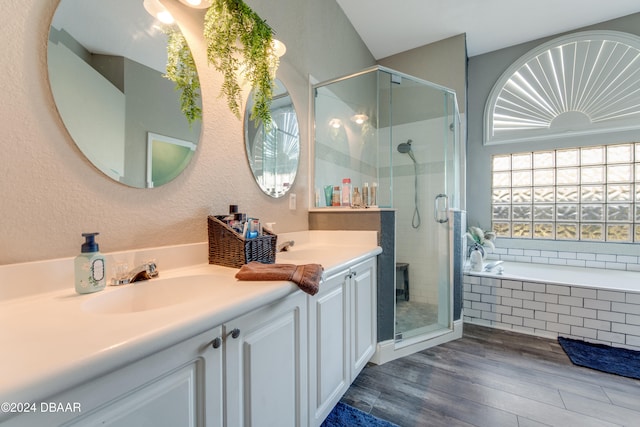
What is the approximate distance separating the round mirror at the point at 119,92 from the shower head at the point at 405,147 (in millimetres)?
1916

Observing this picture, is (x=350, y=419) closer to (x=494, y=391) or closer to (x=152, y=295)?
(x=494, y=391)

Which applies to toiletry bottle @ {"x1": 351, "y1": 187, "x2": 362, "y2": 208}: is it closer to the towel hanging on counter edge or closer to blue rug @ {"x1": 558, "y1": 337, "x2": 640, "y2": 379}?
the towel hanging on counter edge

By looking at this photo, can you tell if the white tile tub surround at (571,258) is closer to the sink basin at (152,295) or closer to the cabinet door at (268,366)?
the cabinet door at (268,366)

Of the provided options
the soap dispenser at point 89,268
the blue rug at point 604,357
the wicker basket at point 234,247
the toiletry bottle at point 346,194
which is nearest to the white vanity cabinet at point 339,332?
the wicker basket at point 234,247

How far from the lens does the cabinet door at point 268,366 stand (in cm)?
72

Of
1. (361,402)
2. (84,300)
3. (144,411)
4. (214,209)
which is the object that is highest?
(214,209)

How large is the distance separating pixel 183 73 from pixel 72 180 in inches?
24.5

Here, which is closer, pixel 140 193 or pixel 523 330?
pixel 140 193

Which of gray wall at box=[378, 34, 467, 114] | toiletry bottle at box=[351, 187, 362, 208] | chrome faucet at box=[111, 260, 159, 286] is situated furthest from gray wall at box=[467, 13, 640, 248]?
chrome faucet at box=[111, 260, 159, 286]

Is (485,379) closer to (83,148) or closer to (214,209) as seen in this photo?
(214,209)

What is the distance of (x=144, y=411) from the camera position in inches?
20.6

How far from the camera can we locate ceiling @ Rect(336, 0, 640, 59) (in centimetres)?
247

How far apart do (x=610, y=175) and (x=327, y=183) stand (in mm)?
3126

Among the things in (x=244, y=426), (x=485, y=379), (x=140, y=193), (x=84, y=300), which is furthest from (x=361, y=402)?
(x=140, y=193)
